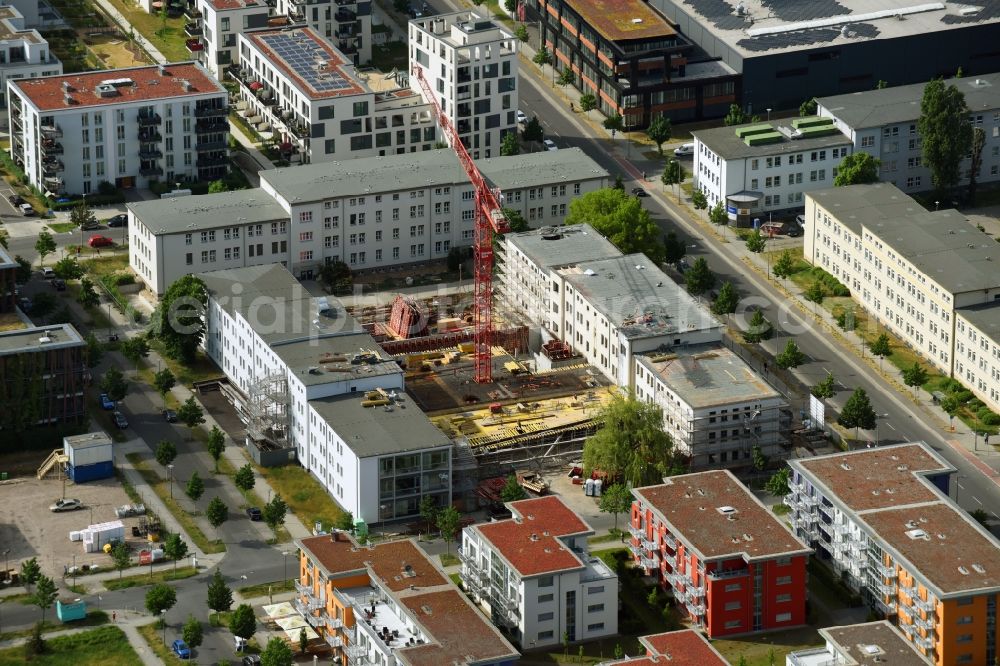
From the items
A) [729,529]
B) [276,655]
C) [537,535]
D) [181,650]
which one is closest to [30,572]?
[181,650]

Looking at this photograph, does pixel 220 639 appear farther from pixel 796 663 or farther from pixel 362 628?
pixel 796 663

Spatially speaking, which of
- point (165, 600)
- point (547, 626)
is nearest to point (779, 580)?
point (547, 626)

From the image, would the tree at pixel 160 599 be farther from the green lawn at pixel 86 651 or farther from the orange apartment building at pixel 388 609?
the orange apartment building at pixel 388 609

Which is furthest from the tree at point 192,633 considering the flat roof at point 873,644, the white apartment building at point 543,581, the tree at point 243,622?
the flat roof at point 873,644

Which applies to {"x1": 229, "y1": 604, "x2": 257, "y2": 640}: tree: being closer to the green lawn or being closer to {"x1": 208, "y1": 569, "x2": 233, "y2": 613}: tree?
{"x1": 208, "y1": 569, "x2": 233, "y2": 613}: tree

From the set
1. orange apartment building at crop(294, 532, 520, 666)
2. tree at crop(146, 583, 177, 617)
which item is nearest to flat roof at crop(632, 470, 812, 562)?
orange apartment building at crop(294, 532, 520, 666)
